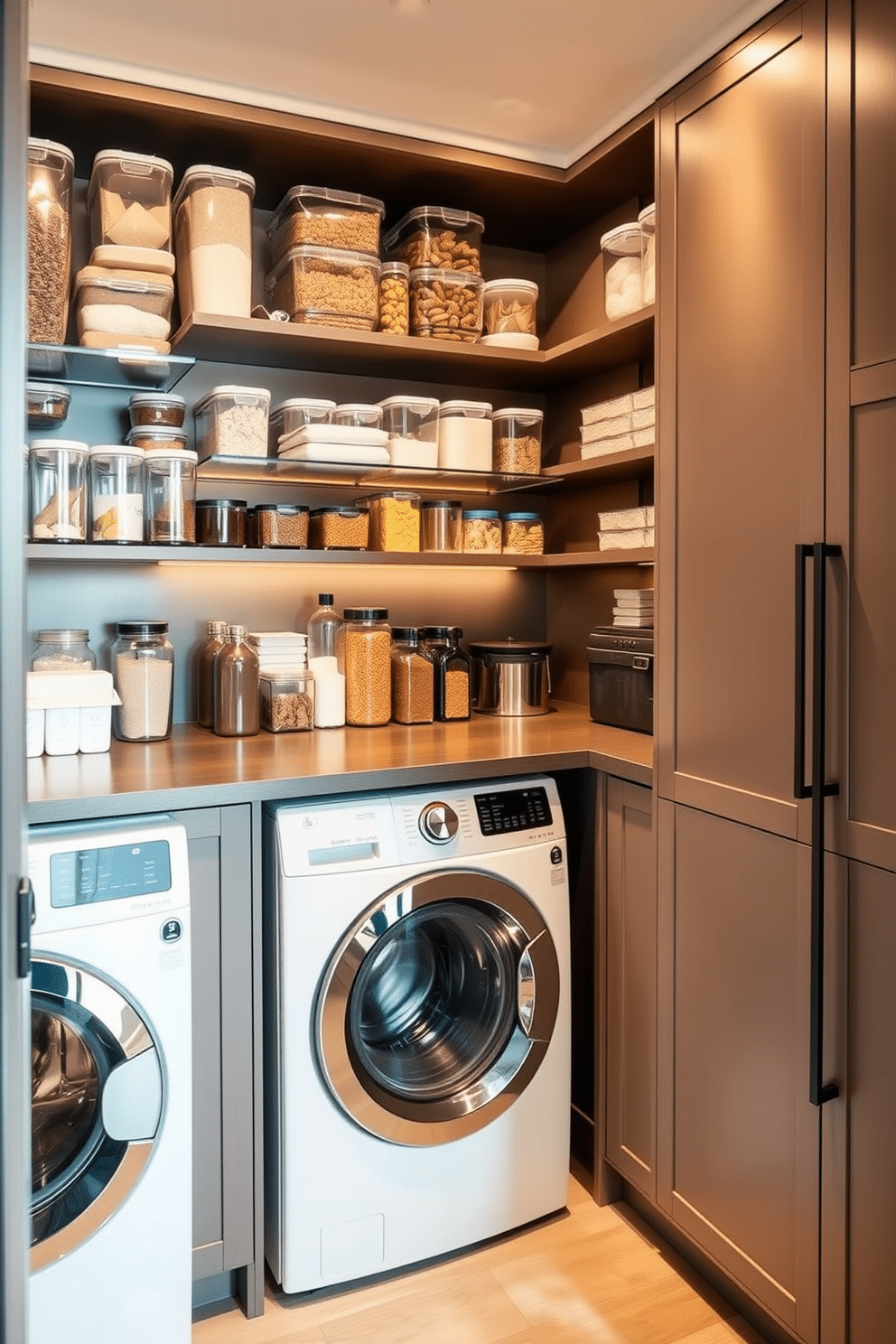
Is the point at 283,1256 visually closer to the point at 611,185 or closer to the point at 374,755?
the point at 374,755

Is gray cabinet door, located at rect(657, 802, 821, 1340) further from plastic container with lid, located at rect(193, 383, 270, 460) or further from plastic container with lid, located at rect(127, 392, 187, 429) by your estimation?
plastic container with lid, located at rect(127, 392, 187, 429)

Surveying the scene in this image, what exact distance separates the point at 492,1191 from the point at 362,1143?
0.35m

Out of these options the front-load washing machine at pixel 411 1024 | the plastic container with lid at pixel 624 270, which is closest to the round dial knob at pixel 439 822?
the front-load washing machine at pixel 411 1024

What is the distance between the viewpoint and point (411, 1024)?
2.20 meters

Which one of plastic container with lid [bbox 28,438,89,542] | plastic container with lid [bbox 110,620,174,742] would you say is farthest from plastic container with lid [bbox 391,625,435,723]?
plastic container with lid [bbox 28,438,89,542]

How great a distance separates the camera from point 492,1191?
210cm

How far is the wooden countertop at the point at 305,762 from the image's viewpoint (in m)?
1.76

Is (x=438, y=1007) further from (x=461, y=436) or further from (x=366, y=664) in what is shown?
(x=461, y=436)

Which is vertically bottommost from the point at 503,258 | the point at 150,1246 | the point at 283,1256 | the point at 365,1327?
the point at 365,1327

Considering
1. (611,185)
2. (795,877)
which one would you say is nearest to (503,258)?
(611,185)

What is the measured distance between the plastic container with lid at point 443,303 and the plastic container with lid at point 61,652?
1.11 m

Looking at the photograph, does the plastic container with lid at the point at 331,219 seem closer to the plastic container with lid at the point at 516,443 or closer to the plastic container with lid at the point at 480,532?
the plastic container with lid at the point at 516,443

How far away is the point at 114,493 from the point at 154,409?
0.83ft

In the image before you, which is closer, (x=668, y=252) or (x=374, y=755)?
(x=668, y=252)
